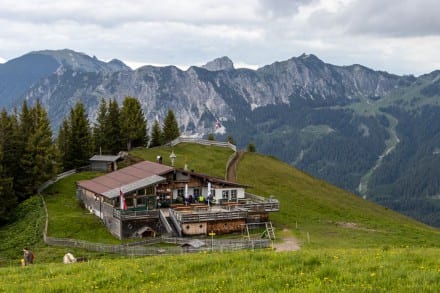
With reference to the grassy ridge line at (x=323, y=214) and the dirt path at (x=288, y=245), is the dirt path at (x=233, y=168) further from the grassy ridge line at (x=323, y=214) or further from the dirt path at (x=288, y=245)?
the dirt path at (x=288, y=245)

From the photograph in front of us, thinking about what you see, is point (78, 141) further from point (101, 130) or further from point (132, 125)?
point (132, 125)

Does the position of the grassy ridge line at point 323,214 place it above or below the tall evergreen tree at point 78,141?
below

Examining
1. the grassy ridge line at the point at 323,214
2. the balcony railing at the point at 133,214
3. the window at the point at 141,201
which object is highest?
the window at the point at 141,201

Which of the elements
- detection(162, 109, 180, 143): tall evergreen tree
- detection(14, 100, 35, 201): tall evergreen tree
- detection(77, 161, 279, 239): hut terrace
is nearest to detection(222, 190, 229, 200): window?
detection(77, 161, 279, 239): hut terrace

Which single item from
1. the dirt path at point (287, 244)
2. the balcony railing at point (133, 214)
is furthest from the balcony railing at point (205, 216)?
the dirt path at point (287, 244)

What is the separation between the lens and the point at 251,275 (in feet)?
55.3

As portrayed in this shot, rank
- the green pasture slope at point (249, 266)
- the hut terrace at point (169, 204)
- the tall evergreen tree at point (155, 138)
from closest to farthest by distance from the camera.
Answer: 1. the green pasture slope at point (249, 266)
2. the hut terrace at point (169, 204)
3. the tall evergreen tree at point (155, 138)

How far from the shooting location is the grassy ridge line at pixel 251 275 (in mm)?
14977

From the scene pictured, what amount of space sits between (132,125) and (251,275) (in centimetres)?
8973

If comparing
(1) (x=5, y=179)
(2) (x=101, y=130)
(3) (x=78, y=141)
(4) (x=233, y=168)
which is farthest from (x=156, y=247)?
(2) (x=101, y=130)

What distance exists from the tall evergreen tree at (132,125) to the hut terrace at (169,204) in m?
38.4

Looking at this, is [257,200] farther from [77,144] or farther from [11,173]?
[77,144]

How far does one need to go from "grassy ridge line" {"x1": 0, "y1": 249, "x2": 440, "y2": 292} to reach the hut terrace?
93.7ft

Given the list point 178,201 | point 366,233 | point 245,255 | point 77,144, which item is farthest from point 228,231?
point 77,144
